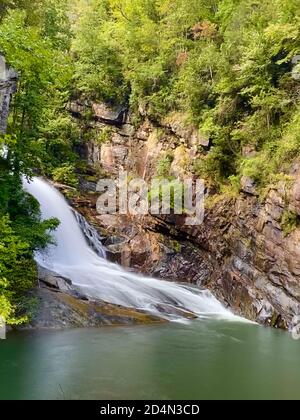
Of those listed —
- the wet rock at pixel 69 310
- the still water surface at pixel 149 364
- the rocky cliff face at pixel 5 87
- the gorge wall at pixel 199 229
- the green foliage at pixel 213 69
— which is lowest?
the still water surface at pixel 149 364

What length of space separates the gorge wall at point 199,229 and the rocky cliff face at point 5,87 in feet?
27.6

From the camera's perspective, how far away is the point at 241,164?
16766 mm

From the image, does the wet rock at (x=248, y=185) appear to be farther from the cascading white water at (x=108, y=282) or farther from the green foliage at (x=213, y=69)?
the cascading white water at (x=108, y=282)

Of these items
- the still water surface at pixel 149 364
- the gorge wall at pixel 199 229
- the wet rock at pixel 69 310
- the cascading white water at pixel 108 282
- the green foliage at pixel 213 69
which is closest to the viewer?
the still water surface at pixel 149 364

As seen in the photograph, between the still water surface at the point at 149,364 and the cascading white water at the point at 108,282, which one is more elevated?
the cascading white water at the point at 108,282

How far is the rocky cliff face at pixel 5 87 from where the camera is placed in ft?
39.6

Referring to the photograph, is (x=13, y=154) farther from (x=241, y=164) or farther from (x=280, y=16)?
(x=280, y=16)

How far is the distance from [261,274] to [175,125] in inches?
353

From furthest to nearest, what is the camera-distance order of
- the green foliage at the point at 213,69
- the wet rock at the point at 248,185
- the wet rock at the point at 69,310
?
the green foliage at the point at 213,69 < the wet rock at the point at 248,185 < the wet rock at the point at 69,310

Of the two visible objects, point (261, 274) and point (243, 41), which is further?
point (243, 41)

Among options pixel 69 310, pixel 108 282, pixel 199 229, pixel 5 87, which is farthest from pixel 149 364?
pixel 199 229

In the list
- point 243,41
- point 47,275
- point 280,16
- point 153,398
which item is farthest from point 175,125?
point 153,398

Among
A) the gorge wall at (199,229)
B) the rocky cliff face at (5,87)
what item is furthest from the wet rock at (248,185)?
the rocky cliff face at (5,87)

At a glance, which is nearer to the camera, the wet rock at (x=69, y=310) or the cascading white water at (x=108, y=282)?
the wet rock at (x=69, y=310)
